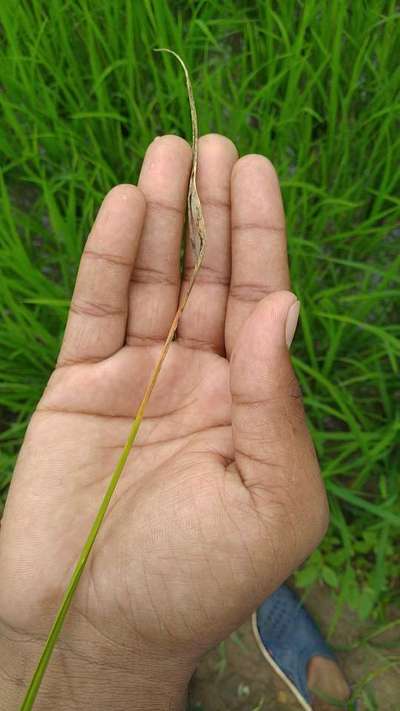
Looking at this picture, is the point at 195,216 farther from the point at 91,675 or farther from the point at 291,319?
the point at 91,675

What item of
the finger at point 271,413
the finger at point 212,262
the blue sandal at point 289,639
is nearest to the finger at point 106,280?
the finger at point 212,262

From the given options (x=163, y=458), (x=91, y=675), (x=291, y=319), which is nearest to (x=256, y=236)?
(x=291, y=319)

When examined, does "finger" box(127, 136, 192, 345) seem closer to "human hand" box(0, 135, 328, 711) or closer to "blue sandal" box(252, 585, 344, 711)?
"human hand" box(0, 135, 328, 711)

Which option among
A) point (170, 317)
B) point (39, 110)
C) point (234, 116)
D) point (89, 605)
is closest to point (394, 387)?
point (170, 317)

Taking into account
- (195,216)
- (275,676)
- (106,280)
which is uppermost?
(195,216)

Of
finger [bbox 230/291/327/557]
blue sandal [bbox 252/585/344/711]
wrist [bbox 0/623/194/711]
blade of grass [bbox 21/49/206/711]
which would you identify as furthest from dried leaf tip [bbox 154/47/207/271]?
blue sandal [bbox 252/585/344/711]

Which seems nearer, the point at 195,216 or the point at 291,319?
the point at 291,319

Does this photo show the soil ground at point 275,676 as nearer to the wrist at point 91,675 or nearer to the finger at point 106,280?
the wrist at point 91,675
